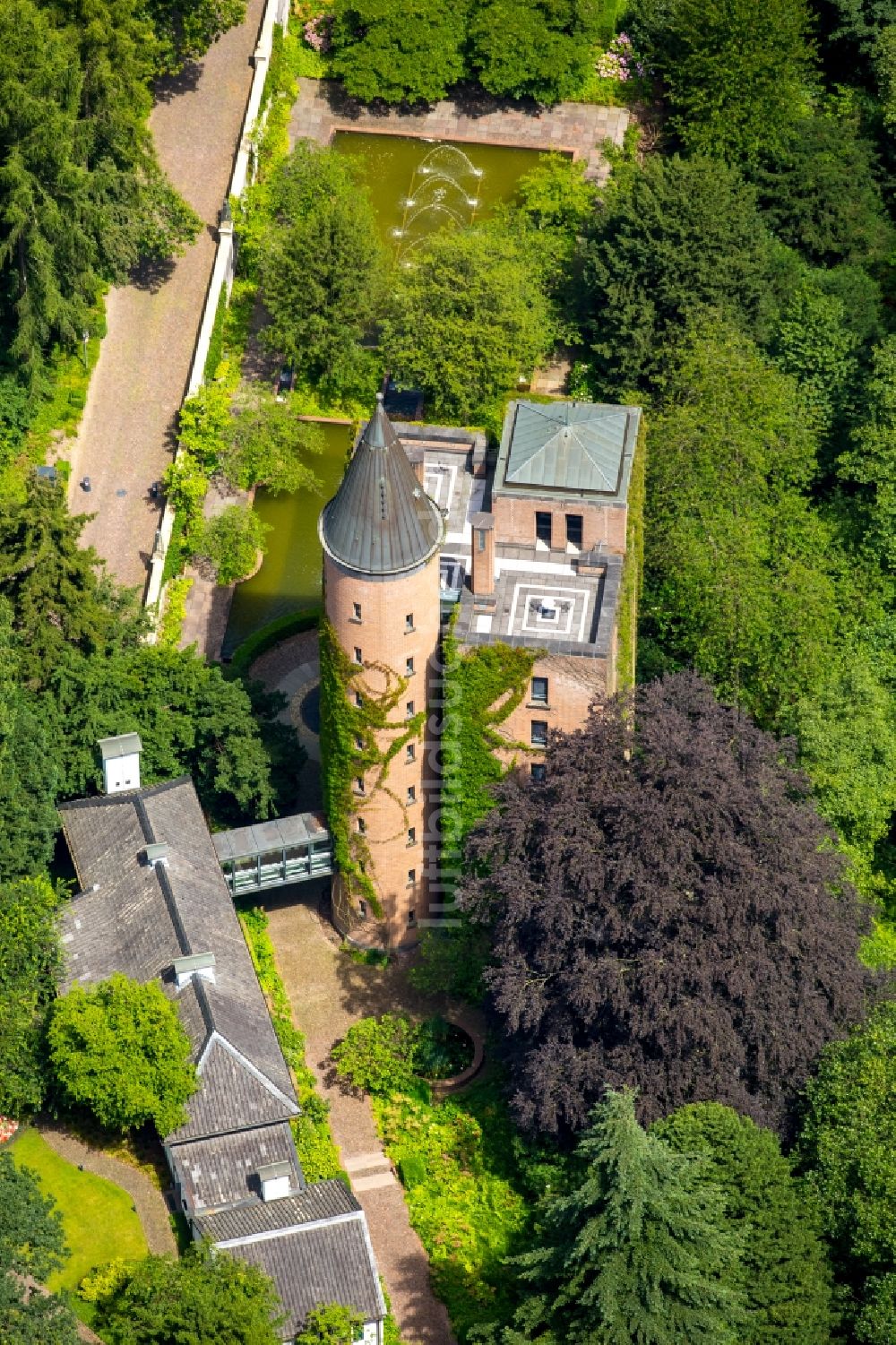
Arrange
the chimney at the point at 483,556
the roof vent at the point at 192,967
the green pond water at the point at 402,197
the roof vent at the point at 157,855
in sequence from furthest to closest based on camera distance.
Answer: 1. the green pond water at the point at 402,197
2. the roof vent at the point at 157,855
3. the chimney at the point at 483,556
4. the roof vent at the point at 192,967

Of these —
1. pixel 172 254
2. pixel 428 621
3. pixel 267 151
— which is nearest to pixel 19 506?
pixel 428 621

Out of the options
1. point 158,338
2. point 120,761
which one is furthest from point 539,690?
point 158,338

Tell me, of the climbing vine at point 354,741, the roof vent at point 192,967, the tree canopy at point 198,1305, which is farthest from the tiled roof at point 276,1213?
the climbing vine at point 354,741

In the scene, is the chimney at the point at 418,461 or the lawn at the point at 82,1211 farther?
the chimney at the point at 418,461

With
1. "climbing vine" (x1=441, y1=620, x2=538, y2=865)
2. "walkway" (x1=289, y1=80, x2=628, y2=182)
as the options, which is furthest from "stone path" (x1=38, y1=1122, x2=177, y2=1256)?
"walkway" (x1=289, y1=80, x2=628, y2=182)

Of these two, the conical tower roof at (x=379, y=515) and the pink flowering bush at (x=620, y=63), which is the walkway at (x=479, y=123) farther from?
the conical tower roof at (x=379, y=515)
